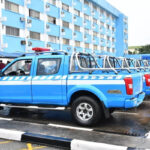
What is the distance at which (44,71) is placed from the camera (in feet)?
22.1

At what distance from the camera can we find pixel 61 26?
3866 centimetres

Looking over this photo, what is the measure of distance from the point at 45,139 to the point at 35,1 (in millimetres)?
30109

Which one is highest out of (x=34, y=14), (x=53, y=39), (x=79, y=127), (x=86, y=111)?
(x=34, y=14)

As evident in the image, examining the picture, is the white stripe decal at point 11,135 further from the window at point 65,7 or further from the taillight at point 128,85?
the window at point 65,7

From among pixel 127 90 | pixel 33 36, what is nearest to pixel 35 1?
pixel 33 36

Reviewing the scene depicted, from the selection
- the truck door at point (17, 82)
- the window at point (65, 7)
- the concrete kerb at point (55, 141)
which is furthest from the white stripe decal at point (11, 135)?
the window at point (65, 7)

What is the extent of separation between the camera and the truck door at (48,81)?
6.38 meters

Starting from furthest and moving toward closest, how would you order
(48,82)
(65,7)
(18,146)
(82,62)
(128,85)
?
(65,7) → (82,62) → (48,82) → (128,85) → (18,146)

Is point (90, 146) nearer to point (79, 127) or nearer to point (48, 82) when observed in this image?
point (79, 127)

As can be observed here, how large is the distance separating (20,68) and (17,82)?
0.48 metres

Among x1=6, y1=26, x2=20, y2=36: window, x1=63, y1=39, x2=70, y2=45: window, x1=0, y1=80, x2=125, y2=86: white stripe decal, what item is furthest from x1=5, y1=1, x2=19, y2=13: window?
x1=0, y1=80, x2=125, y2=86: white stripe decal

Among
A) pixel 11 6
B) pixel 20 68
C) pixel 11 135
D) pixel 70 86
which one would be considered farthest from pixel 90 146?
pixel 11 6

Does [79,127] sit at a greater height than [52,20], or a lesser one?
lesser

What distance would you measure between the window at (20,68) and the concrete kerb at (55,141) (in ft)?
6.97
